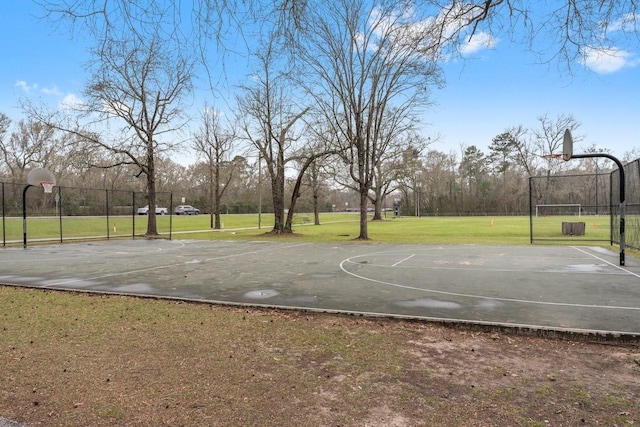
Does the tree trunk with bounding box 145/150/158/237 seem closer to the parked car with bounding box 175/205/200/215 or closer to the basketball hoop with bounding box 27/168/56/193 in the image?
the basketball hoop with bounding box 27/168/56/193

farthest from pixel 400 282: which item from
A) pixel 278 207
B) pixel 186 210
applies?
pixel 186 210

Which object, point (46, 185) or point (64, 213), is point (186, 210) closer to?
point (64, 213)

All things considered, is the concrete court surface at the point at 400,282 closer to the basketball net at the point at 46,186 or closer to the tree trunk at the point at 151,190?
the basketball net at the point at 46,186

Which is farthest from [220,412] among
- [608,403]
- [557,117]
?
[557,117]

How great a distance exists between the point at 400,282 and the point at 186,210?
58.8 metres

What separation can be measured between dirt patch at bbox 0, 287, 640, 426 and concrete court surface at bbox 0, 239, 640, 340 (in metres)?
0.86

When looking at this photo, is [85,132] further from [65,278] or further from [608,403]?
[608,403]

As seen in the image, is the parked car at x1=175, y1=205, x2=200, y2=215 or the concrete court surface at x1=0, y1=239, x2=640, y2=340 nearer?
the concrete court surface at x1=0, y1=239, x2=640, y2=340

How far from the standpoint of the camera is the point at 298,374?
3.80 metres

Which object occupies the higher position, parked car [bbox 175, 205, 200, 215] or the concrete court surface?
parked car [bbox 175, 205, 200, 215]

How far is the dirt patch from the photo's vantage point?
3.01 metres

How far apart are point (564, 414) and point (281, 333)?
311cm

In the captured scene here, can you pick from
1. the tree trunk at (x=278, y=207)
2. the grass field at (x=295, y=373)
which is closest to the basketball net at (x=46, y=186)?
the tree trunk at (x=278, y=207)

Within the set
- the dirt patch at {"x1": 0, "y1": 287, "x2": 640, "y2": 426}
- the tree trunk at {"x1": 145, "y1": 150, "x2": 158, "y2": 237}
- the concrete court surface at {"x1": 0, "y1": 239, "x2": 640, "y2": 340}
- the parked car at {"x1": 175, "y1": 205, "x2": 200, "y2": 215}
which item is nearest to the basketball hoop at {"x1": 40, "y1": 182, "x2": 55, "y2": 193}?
the tree trunk at {"x1": 145, "y1": 150, "x2": 158, "y2": 237}
